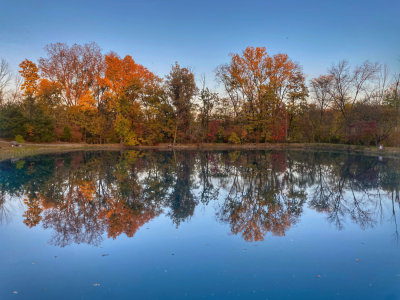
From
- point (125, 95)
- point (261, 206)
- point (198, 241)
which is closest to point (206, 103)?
point (125, 95)

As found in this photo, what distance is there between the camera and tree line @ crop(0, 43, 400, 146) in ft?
107

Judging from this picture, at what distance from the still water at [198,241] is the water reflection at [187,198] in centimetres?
5

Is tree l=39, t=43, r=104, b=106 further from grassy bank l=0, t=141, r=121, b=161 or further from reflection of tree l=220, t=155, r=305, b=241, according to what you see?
reflection of tree l=220, t=155, r=305, b=241

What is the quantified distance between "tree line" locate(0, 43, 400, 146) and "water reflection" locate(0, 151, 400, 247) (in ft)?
65.7

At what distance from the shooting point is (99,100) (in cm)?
3484

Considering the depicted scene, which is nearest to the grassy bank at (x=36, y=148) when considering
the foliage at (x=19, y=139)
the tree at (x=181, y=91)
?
the foliage at (x=19, y=139)

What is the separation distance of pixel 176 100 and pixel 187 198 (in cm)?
2504

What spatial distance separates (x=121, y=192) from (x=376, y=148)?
23572mm

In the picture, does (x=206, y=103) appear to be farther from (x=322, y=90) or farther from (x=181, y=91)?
(x=322, y=90)

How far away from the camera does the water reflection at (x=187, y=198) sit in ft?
20.7

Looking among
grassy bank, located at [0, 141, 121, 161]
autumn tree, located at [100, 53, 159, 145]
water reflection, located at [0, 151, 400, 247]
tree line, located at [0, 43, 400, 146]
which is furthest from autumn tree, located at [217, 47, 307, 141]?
water reflection, located at [0, 151, 400, 247]

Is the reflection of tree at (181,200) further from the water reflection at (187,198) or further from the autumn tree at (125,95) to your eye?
the autumn tree at (125,95)

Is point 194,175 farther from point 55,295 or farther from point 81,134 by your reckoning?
point 81,134

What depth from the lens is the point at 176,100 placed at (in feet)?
107
